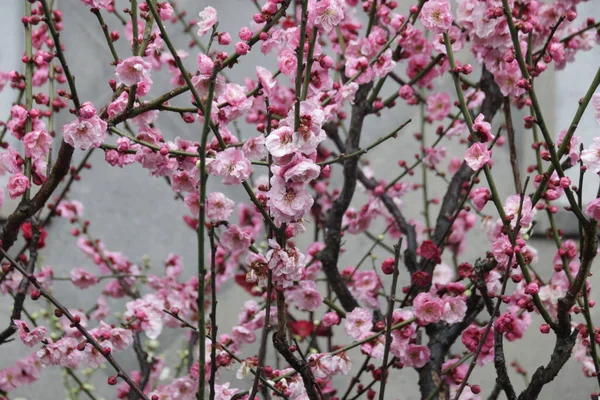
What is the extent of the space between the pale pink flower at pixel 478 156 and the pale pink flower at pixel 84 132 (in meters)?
0.56

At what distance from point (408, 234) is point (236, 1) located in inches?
47.8

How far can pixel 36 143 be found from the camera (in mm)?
1162

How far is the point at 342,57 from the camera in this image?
173 cm

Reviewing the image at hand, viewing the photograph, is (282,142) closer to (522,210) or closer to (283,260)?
(283,260)

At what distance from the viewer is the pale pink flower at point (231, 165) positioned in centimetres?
100

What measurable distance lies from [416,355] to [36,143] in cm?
75

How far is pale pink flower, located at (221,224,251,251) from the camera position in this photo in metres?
1.15

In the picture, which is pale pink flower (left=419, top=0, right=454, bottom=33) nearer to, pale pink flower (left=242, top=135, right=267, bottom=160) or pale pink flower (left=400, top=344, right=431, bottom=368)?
pale pink flower (left=242, top=135, right=267, bottom=160)

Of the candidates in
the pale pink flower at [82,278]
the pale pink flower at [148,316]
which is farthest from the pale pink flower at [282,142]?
the pale pink flower at [82,278]

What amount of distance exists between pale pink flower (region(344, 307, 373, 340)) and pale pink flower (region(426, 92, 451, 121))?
0.70 meters

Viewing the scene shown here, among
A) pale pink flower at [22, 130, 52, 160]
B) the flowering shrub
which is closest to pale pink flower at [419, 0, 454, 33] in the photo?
the flowering shrub

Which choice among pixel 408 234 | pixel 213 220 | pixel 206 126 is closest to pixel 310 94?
pixel 213 220

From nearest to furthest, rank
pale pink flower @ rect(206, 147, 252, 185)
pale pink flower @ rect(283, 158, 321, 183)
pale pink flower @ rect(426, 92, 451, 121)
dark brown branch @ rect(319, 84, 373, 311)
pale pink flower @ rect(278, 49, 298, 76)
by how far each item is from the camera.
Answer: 1. pale pink flower @ rect(283, 158, 321, 183)
2. pale pink flower @ rect(206, 147, 252, 185)
3. pale pink flower @ rect(278, 49, 298, 76)
4. dark brown branch @ rect(319, 84, 373, 311)
5. pale pink flower @ rect(426, 92, 451, 121)

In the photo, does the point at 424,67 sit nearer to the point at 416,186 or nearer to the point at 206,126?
the point at 416,186
